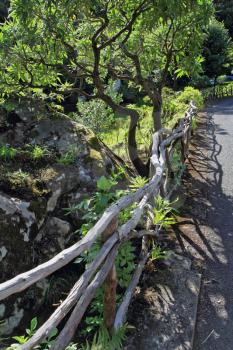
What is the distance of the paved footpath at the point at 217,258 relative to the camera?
336cm

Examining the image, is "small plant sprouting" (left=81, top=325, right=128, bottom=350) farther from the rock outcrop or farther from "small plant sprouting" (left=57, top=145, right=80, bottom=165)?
"small plant sprouting" (left=57, top=145, right=80, bottom=165)

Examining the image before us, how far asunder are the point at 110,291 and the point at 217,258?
6.15 ft

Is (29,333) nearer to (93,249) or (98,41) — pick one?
(93,249)

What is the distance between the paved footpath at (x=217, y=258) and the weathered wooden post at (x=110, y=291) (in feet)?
2.53

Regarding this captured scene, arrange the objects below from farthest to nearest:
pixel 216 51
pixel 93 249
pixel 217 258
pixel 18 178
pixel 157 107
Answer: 1. pixel 216 51
2. pixel 157 107
3. pixel 217 258
4. pixel 18 178
5. pixel 93 249

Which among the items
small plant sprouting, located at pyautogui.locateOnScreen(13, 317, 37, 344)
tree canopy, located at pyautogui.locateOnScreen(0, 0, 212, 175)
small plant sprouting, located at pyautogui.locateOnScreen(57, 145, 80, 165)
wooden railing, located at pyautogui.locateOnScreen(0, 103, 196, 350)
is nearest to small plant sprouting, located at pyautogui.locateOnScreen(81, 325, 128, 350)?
wooden railing, located at pyautogui.locateOnScreen(0, 103, 196, 350)

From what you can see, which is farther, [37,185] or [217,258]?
[217,258]

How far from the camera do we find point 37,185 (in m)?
4.25

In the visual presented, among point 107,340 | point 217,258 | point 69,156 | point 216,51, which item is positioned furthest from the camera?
point 216,51

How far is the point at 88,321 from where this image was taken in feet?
10.6

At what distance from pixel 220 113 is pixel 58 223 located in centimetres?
1253

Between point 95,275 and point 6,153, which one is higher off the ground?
point 6,153

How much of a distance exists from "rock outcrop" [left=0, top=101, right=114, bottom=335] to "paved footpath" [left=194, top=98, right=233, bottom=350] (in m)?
1.49

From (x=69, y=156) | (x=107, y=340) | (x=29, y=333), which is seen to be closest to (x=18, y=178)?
(x=69, y=156)
